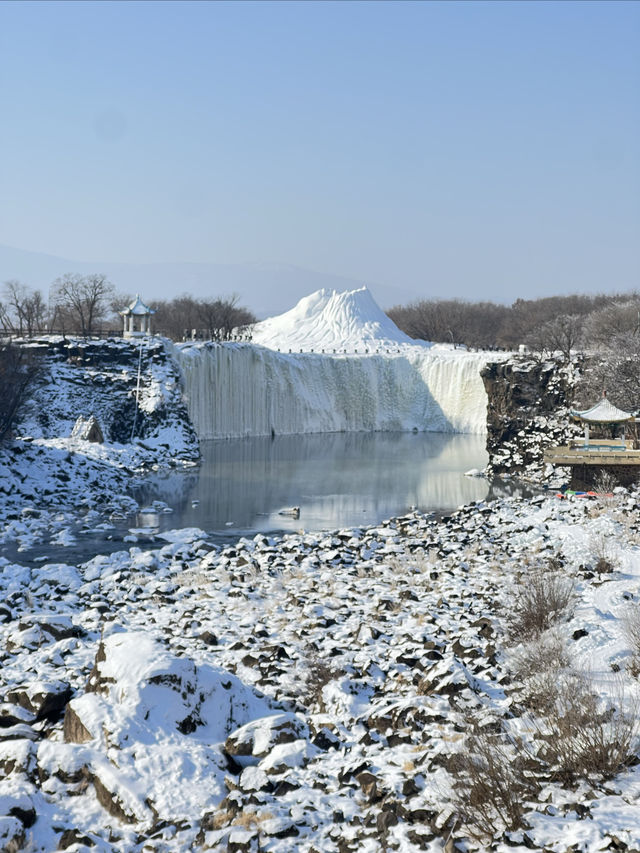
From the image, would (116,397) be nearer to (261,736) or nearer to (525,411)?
(525,411)

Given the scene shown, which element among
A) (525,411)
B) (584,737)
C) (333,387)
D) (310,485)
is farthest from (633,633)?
(333,387)

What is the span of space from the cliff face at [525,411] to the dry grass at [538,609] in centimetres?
2400

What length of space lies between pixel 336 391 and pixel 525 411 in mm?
23292

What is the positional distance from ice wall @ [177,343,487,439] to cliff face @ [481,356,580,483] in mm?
16758

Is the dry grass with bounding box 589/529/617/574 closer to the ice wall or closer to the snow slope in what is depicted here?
the snow slope

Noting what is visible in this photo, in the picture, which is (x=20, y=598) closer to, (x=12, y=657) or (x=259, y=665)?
(x=12, y=657)

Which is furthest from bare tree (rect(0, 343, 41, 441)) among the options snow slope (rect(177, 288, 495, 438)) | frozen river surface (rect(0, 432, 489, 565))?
snow slope (rect(177, 288, 495, 438))

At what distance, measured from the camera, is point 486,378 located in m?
42.8

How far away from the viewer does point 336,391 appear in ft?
204

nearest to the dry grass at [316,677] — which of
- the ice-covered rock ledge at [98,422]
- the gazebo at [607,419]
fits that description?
the ice-covered rock ledge at [98,422]

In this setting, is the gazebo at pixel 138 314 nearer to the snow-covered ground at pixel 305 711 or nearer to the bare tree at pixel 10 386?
the bare tree at pixel 10 386

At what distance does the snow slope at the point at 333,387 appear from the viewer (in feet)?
171

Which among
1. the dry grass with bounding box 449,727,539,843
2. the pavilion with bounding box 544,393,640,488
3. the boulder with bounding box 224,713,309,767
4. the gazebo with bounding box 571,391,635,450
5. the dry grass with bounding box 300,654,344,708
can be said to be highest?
the gazebo with bounding box 571,391,635,450

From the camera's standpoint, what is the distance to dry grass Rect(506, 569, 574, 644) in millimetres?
11164
